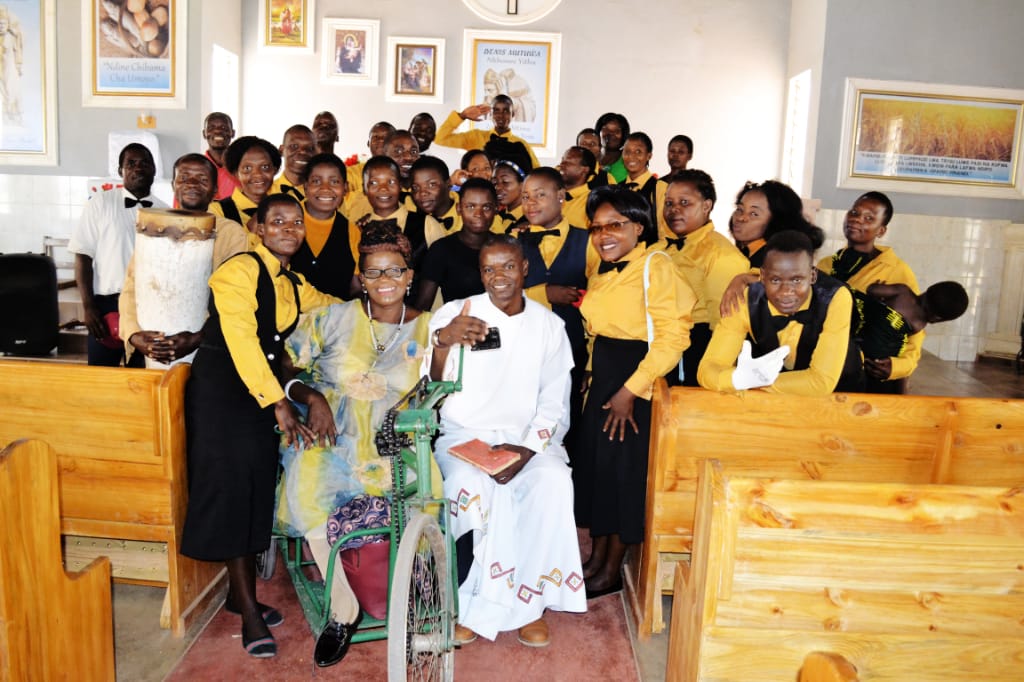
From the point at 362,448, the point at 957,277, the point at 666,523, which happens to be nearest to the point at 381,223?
the point at 362,448

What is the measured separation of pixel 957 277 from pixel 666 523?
713 centimetres

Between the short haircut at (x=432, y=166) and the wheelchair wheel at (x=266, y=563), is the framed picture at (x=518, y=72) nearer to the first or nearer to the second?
the short haircut at (x=432, y=166)

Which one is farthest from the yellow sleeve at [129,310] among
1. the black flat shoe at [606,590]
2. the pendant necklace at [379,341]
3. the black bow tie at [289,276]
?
the black flat shoe at [606,590]

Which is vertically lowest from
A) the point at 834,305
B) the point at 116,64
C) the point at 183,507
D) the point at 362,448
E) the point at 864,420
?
the point at 183,507

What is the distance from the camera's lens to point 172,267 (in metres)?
2.98

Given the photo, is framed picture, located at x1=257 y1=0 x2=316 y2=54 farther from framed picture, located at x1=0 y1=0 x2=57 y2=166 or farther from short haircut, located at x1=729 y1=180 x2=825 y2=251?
short haircut, located at x1=729 y1=180 x2=825 y2=251

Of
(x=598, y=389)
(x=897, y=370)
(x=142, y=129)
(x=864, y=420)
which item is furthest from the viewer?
(x=142, y=129)

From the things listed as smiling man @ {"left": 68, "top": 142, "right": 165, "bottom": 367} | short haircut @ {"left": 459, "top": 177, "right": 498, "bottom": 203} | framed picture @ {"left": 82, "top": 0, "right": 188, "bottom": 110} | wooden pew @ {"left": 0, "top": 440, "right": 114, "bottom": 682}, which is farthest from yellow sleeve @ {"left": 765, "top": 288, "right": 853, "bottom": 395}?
framed picture @ {"left": 82, "top": 0, "right": 188, "bottom": 110}

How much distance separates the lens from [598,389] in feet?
11.0

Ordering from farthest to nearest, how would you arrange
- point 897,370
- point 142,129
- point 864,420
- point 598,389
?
point 142,129 → point 897,370 → point 598,389 → point 864,420

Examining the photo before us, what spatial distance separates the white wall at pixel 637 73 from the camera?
9539mm

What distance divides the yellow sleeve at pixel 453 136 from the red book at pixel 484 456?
368 centimetres

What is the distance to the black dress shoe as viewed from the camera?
2.78 metres

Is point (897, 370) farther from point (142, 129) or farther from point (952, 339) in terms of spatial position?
point (142, 129)
